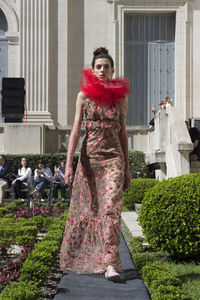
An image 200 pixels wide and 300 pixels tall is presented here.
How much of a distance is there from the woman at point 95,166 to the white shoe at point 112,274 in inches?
7.1

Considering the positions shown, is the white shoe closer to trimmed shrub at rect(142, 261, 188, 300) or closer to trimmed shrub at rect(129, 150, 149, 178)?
trimmed shrub at rect(142, 261, 188, 300)

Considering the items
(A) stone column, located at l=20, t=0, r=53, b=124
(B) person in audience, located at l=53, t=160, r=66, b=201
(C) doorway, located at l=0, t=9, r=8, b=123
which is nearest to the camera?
(B) person in audience, located at l=53, t=160, r=66, b=201

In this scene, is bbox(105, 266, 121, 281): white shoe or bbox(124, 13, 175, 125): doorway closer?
bbox(105, 266, 121, 281): white shoe

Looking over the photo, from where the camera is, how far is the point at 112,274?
4.16m

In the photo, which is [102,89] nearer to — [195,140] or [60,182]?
[195,140]

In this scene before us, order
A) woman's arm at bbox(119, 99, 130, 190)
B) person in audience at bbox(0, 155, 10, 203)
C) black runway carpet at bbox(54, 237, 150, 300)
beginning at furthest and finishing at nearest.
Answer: person in audience at bbox(0, 155, 10, 203), woman's arm at bbox(119, 99, 130, 190), black runway carpet at bbox(54, 237, 150, 300)

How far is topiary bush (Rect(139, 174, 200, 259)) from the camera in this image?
18.0 feet

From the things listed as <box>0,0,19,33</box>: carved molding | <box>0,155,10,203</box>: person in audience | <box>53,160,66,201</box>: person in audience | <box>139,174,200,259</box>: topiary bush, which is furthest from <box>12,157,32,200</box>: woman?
<box>0,0,19,33</box>: carved molding

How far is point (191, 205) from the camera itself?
5504 millimetres

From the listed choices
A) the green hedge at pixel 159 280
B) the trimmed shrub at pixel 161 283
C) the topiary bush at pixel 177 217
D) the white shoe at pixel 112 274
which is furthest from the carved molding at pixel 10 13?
the white shoe at pixel 112 274

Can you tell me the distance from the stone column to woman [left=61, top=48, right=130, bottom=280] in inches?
553

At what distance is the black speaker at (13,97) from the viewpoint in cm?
1494

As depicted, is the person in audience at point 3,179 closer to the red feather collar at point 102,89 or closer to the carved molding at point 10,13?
the red feather collar at point 102,89

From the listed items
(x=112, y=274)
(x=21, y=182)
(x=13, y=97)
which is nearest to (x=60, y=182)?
(x=21, y=182)
